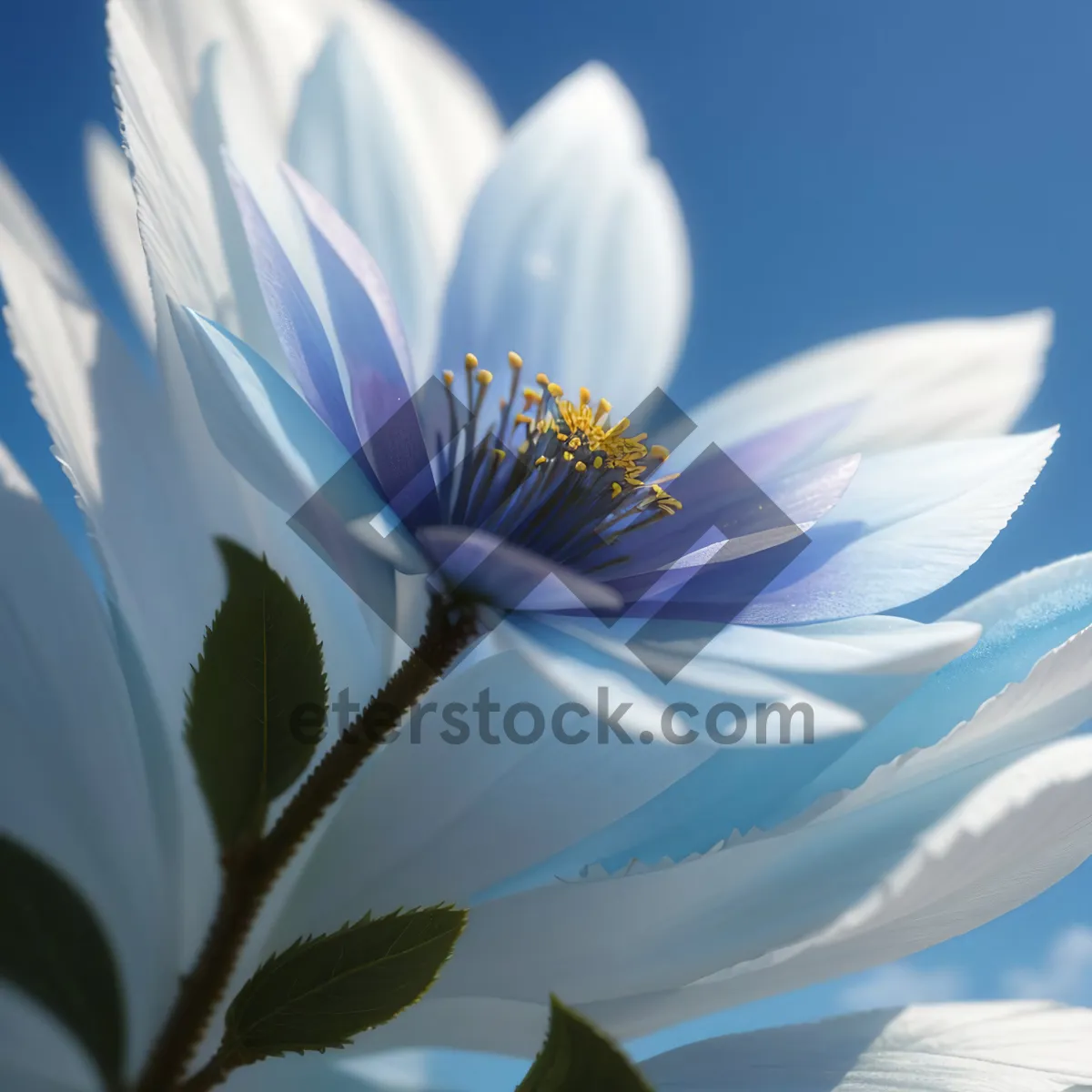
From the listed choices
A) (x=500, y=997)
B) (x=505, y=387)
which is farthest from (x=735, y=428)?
(x=500, y=997)

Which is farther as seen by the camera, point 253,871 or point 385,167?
point 385,167

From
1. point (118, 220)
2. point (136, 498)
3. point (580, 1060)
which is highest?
point (118, 220)

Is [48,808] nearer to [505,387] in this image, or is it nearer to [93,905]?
[93,905]

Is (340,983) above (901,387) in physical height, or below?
below

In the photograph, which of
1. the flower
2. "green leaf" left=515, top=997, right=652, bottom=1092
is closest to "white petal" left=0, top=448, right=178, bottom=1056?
the flower

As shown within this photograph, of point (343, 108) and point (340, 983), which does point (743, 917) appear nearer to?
point (340, 983)

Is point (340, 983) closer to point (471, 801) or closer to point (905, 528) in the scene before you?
point (471, 801)

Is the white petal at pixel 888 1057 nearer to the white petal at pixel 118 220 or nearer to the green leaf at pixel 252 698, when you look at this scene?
the green leaf at pixel 252 698

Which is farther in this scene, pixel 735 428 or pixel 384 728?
pixel 735 428

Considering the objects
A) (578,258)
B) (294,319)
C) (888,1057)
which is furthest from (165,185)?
(888,1057)
